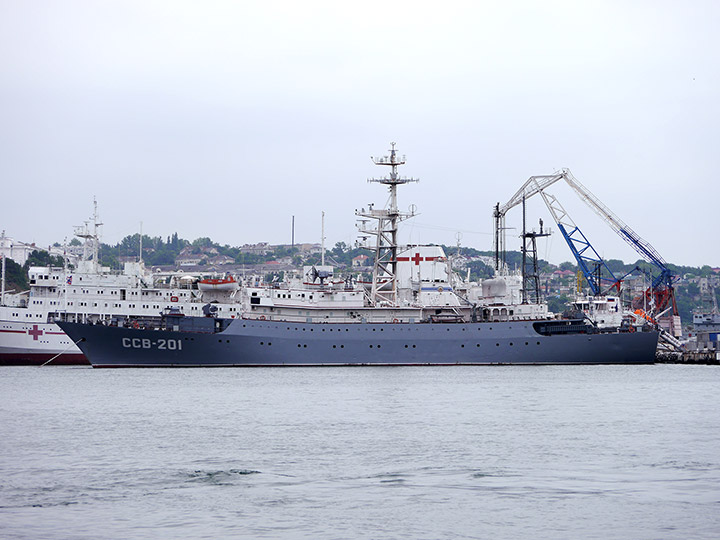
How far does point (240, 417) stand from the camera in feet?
94.5

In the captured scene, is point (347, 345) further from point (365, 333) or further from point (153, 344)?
point (153, 344)

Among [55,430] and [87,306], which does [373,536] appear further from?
[87,306]

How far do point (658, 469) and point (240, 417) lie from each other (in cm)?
1317

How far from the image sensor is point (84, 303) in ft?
177

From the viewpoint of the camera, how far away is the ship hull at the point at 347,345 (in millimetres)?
51062

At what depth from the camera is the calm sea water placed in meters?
15.3

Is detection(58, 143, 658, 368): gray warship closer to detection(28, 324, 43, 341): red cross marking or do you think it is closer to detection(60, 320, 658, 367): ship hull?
detection(60, 320, 658, 367): ship hull

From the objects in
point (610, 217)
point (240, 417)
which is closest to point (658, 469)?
point (240, 417)

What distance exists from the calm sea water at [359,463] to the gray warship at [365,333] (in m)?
13.0

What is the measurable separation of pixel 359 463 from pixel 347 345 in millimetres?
32366

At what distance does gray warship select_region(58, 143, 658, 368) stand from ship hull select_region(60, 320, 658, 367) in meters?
0.05

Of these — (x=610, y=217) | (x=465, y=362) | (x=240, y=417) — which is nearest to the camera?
(x=240, y=417)

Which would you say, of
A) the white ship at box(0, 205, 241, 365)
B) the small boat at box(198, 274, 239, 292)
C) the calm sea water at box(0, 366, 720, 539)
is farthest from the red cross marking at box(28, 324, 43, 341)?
the calm sea water at box(0, 366, 720, 539)

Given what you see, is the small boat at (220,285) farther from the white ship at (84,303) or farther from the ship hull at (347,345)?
the ship hull at (347,345)
